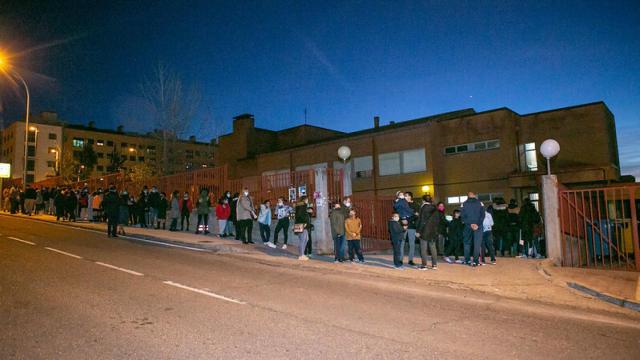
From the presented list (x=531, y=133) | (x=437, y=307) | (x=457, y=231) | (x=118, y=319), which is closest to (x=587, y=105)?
(x=531, y=133)

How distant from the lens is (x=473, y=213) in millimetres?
10695

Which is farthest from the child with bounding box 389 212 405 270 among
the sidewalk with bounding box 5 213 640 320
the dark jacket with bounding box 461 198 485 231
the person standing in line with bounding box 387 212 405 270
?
the dark jacket with bounding box 461 198 485 231

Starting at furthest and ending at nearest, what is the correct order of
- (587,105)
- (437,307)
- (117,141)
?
1. (117,141)
2. (587,105)
3. (437,307)

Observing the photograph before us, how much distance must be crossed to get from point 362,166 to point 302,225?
18904 mm

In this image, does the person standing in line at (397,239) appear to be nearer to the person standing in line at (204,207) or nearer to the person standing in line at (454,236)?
the person standing in line at (454,236)

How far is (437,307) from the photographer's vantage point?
6715mm

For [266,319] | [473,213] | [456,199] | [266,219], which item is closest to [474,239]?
[473,213]

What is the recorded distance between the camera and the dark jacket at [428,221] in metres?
10.6

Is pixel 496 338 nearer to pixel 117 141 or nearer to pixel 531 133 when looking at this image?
pixel 531 133

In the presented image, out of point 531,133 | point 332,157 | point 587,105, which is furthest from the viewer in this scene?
point 332,157

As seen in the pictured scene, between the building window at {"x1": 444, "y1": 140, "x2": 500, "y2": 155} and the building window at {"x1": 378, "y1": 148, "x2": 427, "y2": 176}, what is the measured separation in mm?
1661

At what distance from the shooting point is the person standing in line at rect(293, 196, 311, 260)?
39.7 feet

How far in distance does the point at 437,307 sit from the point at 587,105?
68.9ft

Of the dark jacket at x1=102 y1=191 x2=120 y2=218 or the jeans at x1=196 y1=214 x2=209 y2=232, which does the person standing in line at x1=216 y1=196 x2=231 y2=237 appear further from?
the dark jacket at x1=102 y1=191 x2=120 y2=218
